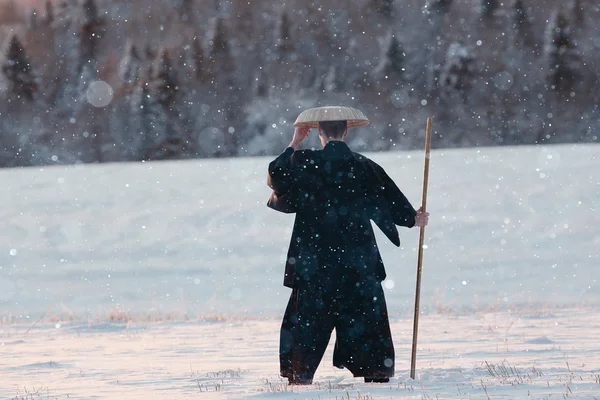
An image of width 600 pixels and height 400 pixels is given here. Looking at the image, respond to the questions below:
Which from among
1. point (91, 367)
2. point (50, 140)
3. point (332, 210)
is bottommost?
point (50, 140)

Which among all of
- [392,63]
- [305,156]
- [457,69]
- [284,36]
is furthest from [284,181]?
[284,36]

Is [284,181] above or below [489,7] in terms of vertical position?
below

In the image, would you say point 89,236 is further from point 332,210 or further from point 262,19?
point 262,19

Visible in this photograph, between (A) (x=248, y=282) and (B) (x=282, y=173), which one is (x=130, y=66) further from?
(B) (x=282, y=173)

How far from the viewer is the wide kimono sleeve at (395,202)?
600 centimetres

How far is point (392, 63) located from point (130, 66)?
16529 millimetres

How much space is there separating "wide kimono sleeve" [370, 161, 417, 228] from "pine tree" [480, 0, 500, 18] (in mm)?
58725

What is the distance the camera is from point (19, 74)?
208 feet

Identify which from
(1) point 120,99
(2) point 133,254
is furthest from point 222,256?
(1) point 120,99

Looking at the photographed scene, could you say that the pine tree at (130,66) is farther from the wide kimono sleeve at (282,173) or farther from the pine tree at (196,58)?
the wide kimono sleeve at (282,173)

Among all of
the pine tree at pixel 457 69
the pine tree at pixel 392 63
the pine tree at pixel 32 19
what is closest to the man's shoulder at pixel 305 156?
the pine tree at pixel 457 69

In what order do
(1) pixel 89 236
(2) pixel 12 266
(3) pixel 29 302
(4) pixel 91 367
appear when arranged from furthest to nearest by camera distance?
(1) pixel 89 236
(2) pixel 12 266
(3) pixel 29 302
(4) pixel 91 367

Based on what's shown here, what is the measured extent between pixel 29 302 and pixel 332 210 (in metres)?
10.6

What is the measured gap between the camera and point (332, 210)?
591 centimetres
